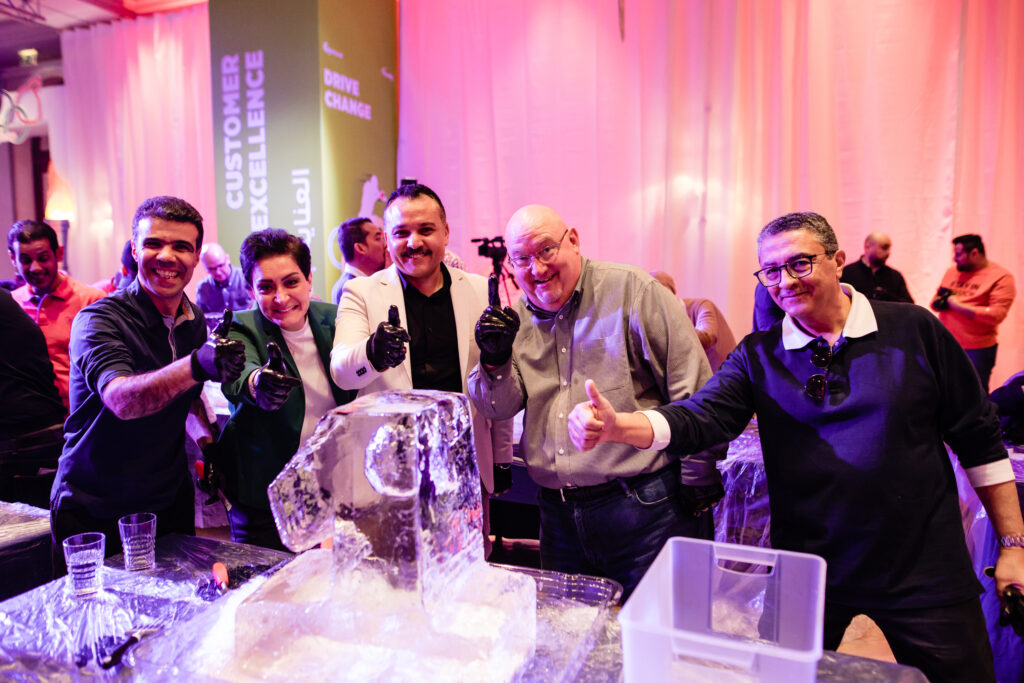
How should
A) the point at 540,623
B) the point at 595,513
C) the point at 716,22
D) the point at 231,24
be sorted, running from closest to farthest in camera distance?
the point at 540,623
the point at 595,513
the point at 716,22
the point at 231,24

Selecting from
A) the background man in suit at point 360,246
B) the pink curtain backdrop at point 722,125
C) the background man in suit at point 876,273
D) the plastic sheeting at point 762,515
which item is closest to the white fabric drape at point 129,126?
the pink curtain backdrop at point 722,125

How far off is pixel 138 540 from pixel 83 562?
0.48 feet

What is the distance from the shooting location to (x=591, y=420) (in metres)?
1.37

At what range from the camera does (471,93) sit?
6.00 m

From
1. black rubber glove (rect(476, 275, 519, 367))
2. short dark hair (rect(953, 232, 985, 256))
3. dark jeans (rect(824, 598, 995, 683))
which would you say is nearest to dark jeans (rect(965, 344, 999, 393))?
short dark hair (rect(953, 232, 985, 256))

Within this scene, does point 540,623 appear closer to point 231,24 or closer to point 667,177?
point 667,177

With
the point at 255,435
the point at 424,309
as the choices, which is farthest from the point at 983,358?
the point at 255,435

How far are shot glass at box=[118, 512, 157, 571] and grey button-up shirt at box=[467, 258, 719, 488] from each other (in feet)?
2.81

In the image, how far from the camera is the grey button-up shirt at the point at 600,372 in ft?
5.66

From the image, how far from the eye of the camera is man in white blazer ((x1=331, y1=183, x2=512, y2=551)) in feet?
6.55

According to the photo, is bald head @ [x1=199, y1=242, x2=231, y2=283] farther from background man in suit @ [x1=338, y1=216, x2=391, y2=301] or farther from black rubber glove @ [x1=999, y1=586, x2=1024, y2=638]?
black rubber glove @ [x1=999, y1=586, x2=1024, y2=638]

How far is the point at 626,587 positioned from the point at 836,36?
469 cm

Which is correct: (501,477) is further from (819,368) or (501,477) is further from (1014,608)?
(1014,608)

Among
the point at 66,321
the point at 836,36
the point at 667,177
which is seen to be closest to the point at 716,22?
the point at 836,36
